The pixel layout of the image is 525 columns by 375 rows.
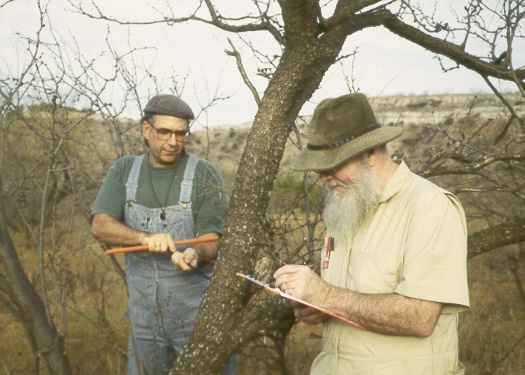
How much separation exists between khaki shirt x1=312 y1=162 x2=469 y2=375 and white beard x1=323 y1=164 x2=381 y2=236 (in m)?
0.03

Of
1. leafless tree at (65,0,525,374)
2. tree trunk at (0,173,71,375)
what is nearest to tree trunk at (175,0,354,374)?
leafless tree at (65,0,525,374)

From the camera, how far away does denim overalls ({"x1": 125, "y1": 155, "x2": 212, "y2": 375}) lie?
10.4 ft

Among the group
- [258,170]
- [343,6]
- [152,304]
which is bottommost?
[152,304]

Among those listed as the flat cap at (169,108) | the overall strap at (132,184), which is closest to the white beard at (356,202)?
the flat cap at (169,108)

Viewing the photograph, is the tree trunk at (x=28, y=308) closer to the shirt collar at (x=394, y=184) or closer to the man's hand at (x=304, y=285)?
the man's hand at (x=304, y=285)

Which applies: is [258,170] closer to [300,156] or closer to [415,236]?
[300,156]

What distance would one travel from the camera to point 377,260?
2.03m

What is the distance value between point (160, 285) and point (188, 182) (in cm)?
56

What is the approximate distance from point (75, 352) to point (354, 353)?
17.1 ft

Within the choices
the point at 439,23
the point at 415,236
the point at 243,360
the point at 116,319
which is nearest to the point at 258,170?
the point at 415,236

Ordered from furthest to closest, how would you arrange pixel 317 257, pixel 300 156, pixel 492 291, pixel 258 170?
pixel 492 291 → pixel 317 257 → pixel 258 170 → pixel 300 156

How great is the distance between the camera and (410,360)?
1989 millimetres

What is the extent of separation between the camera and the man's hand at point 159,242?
288 cm

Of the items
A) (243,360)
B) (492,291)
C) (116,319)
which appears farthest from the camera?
(492,291)
